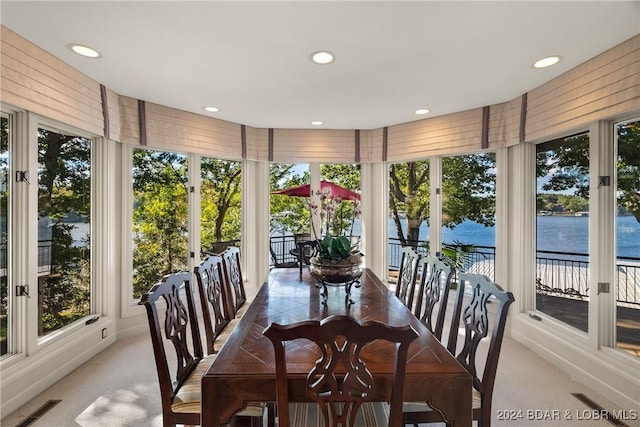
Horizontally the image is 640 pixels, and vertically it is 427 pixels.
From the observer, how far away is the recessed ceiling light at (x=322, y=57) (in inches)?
93.6

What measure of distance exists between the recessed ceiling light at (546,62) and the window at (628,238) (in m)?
0.71

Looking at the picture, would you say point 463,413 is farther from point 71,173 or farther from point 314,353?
point 71,173

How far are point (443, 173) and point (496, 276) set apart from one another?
1426 millimetres

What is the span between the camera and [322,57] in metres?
2.44

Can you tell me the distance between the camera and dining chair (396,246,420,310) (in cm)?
267

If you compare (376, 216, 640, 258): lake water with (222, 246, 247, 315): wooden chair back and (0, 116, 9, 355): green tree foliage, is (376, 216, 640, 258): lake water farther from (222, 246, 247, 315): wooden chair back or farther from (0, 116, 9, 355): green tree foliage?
(0, 116, 9, 355): green tree foliage

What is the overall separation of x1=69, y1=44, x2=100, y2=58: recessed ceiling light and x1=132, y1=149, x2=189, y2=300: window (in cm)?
137

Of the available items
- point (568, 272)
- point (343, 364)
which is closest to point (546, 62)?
point (568, 272)

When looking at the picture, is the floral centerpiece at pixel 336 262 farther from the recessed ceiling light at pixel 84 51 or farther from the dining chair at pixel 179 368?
the recessed ceiling light at pixel 84 51

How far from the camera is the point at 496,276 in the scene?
12.4ft

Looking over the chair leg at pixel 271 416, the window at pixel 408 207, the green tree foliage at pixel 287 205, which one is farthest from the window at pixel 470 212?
the chair leg at pixel 271 416

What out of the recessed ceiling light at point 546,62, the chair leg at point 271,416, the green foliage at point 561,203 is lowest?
the chair leg at point 271,416

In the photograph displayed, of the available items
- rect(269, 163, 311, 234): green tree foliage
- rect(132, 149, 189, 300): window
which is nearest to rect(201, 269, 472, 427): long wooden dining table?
rect(132, 149, 189, 300): window

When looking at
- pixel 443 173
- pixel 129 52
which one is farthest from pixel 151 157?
pixel 443 173
